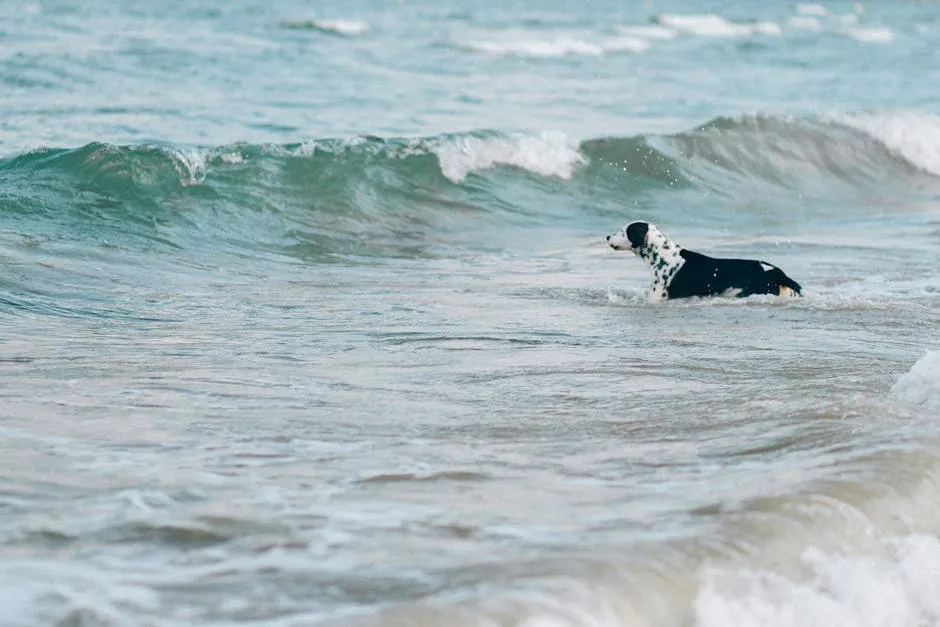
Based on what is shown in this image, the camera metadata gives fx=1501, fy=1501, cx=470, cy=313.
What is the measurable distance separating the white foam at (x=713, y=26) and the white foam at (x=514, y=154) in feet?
91.2

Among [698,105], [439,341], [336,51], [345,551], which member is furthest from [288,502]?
[336,51]

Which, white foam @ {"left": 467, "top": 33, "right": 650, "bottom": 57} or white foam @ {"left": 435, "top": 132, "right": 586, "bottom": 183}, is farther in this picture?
white foam @ {"left": 467, "top": 33, "right": 650, "bottom": 57}

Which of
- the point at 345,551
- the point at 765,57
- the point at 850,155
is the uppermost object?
the point at 765,57

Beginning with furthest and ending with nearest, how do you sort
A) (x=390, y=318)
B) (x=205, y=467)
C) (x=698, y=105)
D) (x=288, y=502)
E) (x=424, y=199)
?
(x=698, y=105) → (x=424, y=199) → (x=390, y=318) → (x=205, y=467) → (x=288, y=502)

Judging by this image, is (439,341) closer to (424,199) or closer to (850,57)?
(424,199)

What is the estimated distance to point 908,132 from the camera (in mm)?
21656

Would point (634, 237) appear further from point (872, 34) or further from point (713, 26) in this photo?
point (713, 26)

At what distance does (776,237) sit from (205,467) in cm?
1024

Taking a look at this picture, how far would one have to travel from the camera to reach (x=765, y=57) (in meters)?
36.5

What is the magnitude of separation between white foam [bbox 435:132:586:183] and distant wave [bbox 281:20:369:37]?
16891mm

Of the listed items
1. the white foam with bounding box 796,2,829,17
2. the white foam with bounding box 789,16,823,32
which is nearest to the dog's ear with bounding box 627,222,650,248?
the white foam with bounding box 789,16,823,32

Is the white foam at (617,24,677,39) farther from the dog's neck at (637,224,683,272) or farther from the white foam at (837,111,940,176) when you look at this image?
the dog's neck at (637,224,683,272)

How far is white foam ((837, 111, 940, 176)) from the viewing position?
2098 centimetres

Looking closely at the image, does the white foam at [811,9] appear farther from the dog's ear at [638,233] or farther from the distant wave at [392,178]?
the dog's ear at [638,233]
